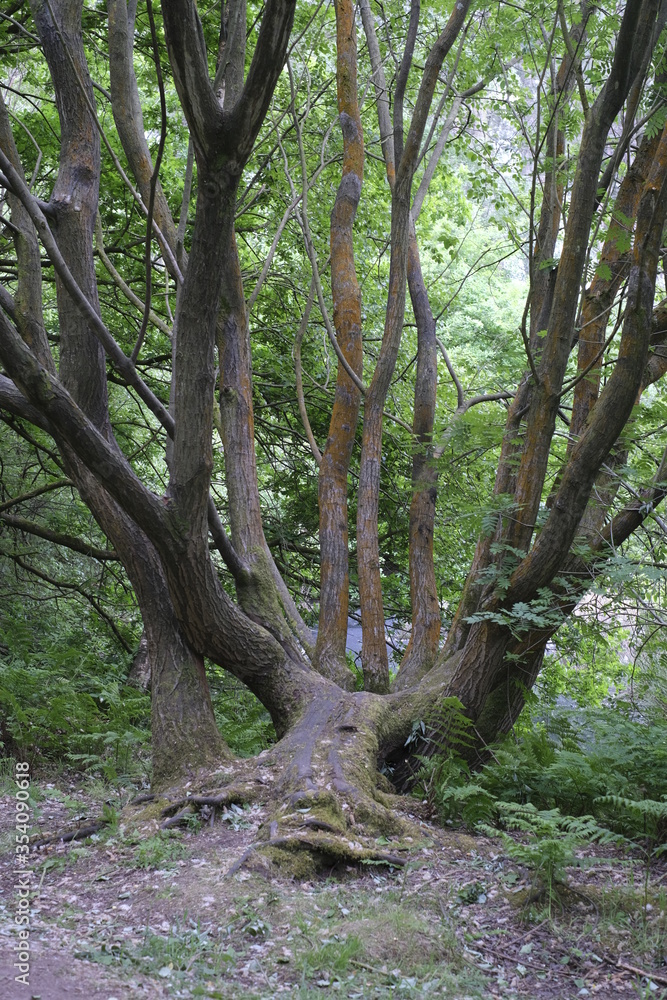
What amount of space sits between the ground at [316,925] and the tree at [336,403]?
0.41m

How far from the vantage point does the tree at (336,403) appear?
3896 millimetres

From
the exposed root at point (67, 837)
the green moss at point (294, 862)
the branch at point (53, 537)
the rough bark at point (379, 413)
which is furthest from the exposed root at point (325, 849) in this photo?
the branch at point (53, 537)

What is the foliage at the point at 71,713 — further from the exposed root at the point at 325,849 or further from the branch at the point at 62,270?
the branch at the point at 62,270

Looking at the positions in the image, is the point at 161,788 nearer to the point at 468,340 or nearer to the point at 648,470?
the point at 648,470

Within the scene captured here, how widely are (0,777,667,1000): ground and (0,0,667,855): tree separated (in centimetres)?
41

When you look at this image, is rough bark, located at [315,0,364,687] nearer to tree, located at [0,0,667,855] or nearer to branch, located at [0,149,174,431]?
tree, located at [0,0,667,855]

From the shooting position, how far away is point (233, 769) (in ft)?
14.9

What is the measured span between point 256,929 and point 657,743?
260 cm

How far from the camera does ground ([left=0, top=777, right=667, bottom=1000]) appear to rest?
2.55 meters

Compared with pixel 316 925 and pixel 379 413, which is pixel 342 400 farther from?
pixel 316 925

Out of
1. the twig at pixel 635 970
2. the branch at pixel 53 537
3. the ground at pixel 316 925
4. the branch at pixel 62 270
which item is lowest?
the twig at pixel 635 970

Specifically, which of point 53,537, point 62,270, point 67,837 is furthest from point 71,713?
point 62,270

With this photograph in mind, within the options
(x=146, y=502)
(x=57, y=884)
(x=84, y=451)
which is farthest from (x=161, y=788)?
(x=84, y=451)

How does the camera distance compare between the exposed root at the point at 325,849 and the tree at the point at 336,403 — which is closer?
the exposed root at the point at 325,849
